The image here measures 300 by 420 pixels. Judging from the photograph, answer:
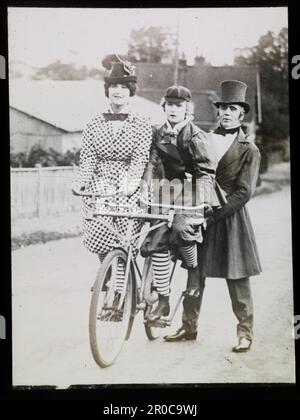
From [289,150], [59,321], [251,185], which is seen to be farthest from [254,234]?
[59,321]

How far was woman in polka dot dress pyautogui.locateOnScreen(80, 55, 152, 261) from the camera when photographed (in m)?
3.26

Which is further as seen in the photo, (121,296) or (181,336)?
(181,336)

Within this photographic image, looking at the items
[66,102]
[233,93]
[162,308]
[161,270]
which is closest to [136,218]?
[161,270]

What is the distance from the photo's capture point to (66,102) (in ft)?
10.7

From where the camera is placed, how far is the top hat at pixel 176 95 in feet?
10.7

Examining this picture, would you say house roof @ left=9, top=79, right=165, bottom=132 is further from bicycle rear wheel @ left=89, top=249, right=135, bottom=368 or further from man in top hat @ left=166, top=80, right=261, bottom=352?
bicycle rear wheel @ left=89, top=249, right=135, bottom=368

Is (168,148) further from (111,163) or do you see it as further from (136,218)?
(136,218)

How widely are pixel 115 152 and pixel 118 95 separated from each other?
0.33 meters

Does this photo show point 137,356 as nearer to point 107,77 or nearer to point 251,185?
point 251,185

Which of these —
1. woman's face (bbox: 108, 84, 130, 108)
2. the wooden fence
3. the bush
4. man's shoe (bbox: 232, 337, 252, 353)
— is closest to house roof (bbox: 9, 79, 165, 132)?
woman's face (bbox: 108, 84, 130, 108)

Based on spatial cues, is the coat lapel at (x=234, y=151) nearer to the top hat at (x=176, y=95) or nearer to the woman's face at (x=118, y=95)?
the top hat at (x=176, y=95)

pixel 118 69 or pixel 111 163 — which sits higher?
pixel 118 69

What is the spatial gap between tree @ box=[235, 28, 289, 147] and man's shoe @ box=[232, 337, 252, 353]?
1.16 meters

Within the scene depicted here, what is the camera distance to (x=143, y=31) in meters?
3.30
